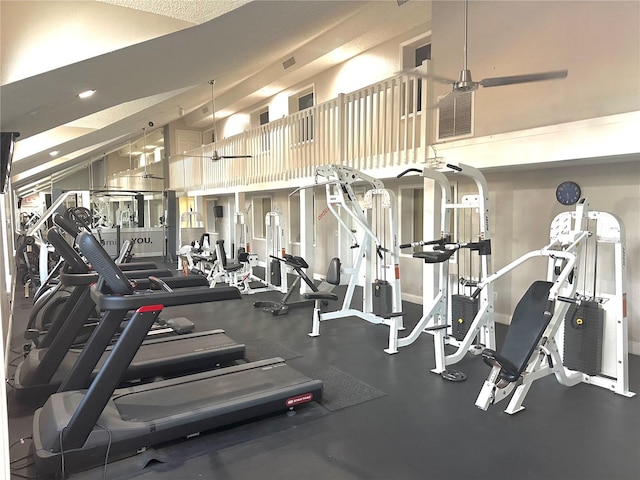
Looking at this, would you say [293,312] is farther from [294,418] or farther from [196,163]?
[196,163]

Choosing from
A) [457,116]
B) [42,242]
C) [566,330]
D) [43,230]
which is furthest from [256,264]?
[566,330]

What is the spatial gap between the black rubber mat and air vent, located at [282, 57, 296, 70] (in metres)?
6.76

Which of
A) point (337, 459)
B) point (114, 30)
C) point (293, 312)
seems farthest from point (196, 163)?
point (337, 459)

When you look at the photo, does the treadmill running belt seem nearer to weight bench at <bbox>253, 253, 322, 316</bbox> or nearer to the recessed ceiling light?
weight bench at <bbox>253, 253, 322, 316</bbox>

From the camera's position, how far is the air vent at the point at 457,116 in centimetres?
508

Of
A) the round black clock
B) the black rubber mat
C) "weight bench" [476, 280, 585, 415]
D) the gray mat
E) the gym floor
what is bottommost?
the gym floor

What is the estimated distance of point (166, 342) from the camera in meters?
4.53

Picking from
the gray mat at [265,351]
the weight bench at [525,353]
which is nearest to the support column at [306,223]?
the gray mat at [265,351]

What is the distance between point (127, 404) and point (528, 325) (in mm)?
2944

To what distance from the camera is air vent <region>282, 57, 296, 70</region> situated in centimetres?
876

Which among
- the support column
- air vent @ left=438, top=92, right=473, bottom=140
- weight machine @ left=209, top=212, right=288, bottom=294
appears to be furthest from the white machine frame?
air vent @ left=438, top=92, right=473, bottom=140

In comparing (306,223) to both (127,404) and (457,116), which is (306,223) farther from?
(127,404)

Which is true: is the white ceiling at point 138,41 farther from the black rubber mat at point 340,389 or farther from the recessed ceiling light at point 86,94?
the black rubber mat at point 340,389

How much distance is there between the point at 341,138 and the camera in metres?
6.88
